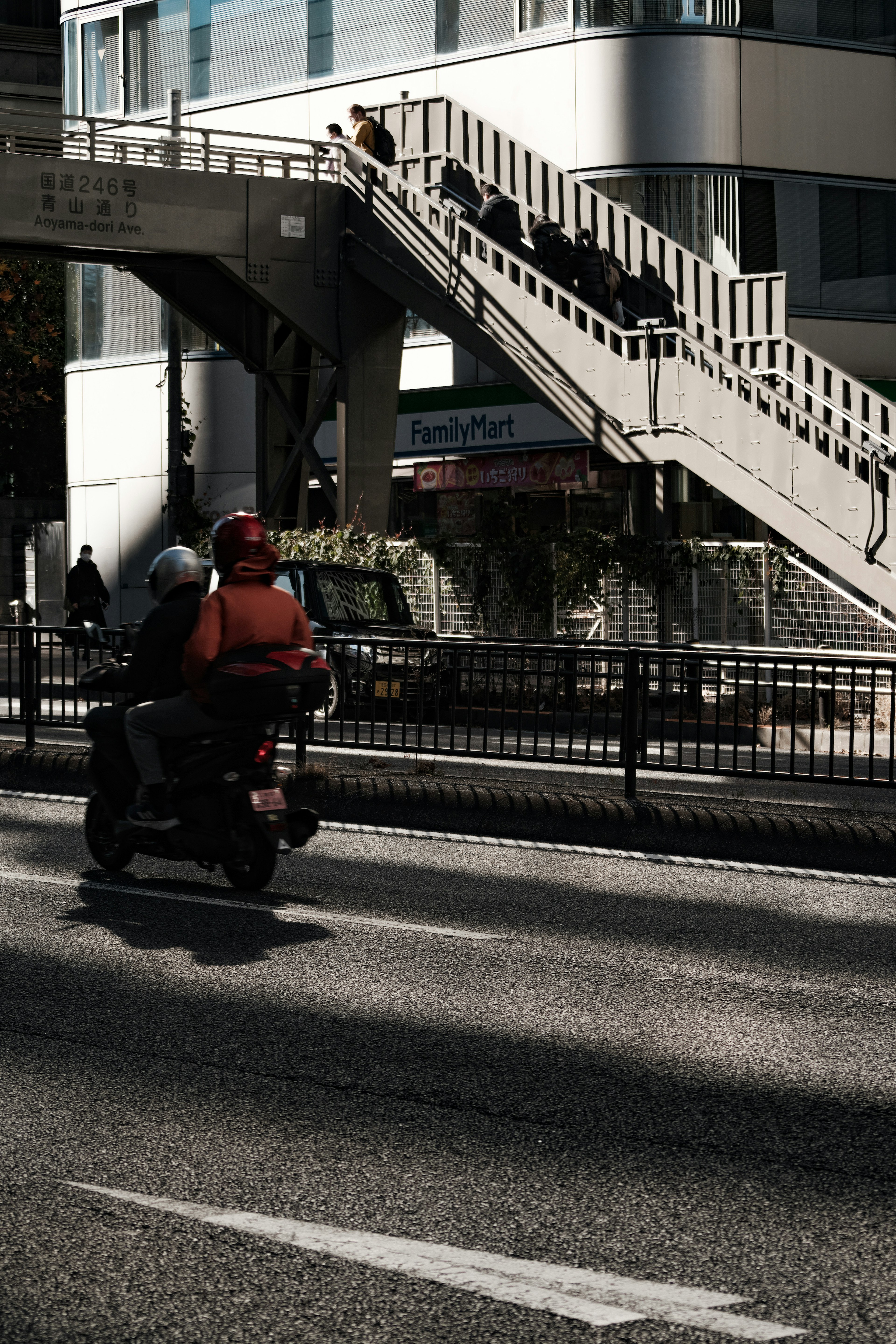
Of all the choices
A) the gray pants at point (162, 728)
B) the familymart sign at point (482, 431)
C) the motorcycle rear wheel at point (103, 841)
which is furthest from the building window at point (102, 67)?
the gray pants at point (162, 728)

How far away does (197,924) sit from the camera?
7.60m

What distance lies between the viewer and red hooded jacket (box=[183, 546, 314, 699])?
8023mm

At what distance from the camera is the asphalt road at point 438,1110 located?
3.60 metres

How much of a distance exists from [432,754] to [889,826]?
3.35 metres

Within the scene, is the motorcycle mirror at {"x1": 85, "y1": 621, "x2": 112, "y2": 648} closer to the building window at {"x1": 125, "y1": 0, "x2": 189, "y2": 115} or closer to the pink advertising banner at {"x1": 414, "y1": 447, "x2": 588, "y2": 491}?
the pink advertising banner at {"x1": 414, "y1": 447, "x2": 588, "y2": 491}

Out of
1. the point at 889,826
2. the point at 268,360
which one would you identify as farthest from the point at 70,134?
the point at 889,826

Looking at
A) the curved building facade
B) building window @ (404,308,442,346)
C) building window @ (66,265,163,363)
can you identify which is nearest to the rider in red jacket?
the curved building facade

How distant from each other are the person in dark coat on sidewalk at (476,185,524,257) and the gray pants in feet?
52.0

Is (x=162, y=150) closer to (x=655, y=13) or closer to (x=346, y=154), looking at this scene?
(x=346, y=154)

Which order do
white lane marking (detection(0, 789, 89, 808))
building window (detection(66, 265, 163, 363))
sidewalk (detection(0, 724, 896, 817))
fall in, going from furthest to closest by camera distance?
building window (detection(66, 265, 163, 363)), white lane marking (detection(0, 789, 89, 808)), sidewalk (detection(0, 724, 896, 817))

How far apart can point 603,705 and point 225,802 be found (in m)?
3.55

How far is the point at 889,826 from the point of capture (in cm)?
955

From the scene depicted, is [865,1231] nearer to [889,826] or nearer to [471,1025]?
[471,1025]

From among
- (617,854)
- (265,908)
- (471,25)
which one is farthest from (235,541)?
(471,25)
